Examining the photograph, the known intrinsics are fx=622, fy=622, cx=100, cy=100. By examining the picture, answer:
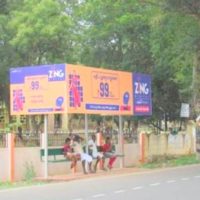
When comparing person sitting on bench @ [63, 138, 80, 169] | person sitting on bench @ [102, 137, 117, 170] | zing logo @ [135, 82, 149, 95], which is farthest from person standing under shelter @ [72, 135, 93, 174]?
zing logo @ [135, 82, 149, 95]

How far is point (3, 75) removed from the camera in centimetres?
3709

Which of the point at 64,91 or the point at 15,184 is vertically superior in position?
the point at 64,91

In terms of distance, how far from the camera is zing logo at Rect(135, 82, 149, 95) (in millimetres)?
25688

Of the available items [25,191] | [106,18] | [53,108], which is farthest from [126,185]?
[106,18]

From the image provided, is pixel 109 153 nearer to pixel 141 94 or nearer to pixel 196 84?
pixel 141 94

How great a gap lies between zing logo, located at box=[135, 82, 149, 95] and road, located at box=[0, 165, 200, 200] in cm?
472

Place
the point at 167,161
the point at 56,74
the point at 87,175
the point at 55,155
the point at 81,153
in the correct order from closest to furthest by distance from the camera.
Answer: the point at 56,74, the point at 87,175, the point at 55,155, the point at 81,153, the point at 167,161

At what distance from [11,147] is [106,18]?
16982mm

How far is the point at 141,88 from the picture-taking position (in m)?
26.0

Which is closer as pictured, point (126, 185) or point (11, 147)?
point (126, 185)

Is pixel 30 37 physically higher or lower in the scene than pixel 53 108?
higher

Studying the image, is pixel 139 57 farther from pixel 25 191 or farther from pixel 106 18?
pixel 25 191

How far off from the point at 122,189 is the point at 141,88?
9476 mm

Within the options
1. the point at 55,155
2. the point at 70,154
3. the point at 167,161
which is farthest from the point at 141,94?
the point at 55,155
